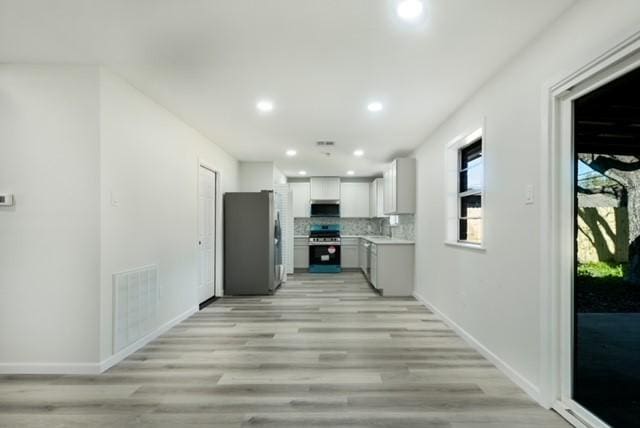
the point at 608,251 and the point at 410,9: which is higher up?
the point at 410,9

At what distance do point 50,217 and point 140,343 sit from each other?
139cm

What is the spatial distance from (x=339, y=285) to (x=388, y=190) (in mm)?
2066

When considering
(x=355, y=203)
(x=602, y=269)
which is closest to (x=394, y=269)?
(x=355, y=203)

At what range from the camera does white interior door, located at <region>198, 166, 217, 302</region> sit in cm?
487

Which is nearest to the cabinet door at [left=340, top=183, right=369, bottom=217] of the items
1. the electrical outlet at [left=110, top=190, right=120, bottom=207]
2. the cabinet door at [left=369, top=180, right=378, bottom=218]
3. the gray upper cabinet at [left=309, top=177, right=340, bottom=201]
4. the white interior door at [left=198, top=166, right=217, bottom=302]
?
the cabinet door at [left=369, top=180, right=378, bottom=218]

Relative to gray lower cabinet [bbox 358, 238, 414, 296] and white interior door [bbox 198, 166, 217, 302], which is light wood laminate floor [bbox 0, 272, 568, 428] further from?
gray lower cabinet [bbox 358, 238, 414, 296]

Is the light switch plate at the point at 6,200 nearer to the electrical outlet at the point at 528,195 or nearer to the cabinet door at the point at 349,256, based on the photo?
the electrical outlet at the point at 528,195

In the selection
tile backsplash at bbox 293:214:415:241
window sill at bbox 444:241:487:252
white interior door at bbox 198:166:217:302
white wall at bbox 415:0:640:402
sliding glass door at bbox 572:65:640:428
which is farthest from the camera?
tile backsplash at bbox 293:214:415:241

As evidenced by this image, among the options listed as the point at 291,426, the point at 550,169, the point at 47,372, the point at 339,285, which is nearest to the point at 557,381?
the point at 550,169

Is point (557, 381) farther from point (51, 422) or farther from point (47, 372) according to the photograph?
point (47, 372)

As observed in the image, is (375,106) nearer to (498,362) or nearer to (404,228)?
(498,362)

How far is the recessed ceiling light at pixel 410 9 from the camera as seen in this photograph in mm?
1882

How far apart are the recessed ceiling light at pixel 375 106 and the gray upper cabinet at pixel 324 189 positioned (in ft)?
16.0

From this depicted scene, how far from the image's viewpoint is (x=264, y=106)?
3.53m
